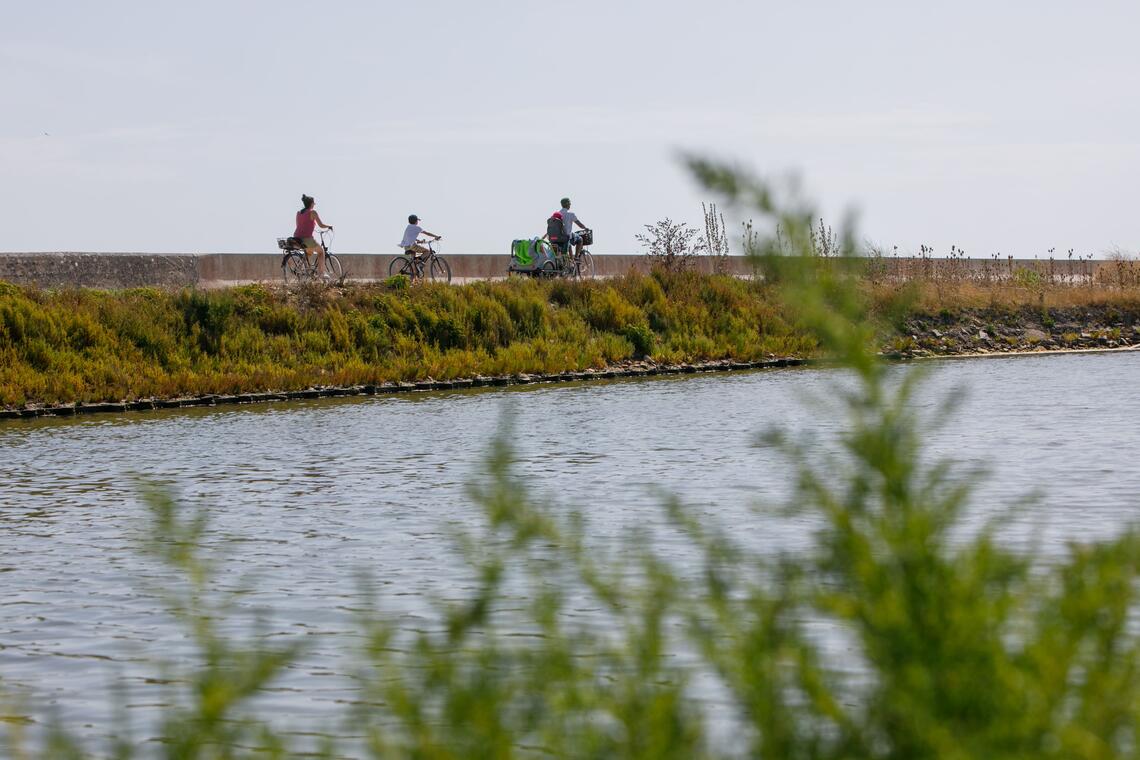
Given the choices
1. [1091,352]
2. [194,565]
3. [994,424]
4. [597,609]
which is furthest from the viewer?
[1091,352]

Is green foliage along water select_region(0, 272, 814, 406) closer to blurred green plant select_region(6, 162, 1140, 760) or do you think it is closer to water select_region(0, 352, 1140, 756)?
water select_region(0, 352, 1140, 756)

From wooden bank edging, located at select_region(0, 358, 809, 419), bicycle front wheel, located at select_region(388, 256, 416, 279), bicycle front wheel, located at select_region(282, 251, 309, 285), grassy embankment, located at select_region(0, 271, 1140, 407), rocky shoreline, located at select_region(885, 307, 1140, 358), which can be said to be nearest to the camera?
wooden bank edging, located at select_region(0, 358, 809, 419)

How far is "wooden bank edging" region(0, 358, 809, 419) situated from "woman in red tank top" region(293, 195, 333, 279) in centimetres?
454

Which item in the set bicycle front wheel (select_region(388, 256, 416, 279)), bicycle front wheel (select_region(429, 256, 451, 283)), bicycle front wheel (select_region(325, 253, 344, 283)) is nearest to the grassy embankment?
bicycle front wheel (select_region(325, 253, 344, 283))

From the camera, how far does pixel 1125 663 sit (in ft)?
10.7

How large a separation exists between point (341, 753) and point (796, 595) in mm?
2904

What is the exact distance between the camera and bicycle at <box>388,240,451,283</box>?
32.7 m

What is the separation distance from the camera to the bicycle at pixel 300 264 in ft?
99.5

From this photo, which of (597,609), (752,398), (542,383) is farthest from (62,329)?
(597,609)

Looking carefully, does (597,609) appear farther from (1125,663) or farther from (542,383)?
(542,383)

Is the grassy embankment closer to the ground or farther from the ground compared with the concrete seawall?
closer to the ground

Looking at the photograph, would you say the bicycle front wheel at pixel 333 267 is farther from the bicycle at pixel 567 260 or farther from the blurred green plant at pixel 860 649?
the blurred green plant at pixel 860 649

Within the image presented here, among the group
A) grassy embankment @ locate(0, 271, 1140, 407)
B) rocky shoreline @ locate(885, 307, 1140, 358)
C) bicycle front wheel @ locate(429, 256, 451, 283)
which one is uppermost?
bicycle front wheel @ locate(429, 256, 451, 283)

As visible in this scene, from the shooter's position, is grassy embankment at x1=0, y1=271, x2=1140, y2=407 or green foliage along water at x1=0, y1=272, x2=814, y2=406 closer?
green foliage along water at x1=0, y1=272, x2=814, y2=406
